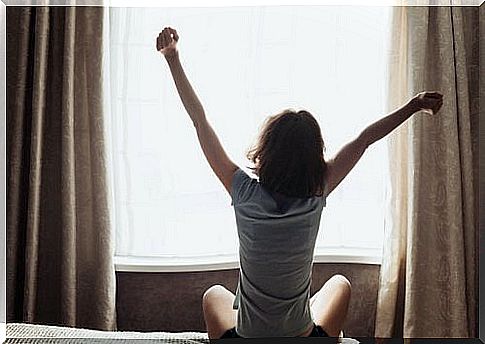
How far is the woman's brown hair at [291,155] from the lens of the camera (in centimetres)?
280

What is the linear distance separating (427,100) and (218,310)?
878 mm

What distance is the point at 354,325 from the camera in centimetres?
288

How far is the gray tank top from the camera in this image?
2820 mm

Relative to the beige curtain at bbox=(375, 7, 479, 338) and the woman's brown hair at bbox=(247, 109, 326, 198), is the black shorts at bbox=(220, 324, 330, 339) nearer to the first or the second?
the beige curtain at bbox=(375, 7, 479, 338)

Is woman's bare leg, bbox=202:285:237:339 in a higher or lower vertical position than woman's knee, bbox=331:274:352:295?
lower

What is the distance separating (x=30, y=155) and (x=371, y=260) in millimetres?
1053

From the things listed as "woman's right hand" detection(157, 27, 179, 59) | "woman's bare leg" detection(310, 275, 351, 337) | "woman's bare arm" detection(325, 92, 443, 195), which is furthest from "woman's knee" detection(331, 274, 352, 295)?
"woman's right hand" detection(157, 27, 179, 59)

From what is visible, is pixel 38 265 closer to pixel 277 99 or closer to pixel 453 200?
pixel 277 99

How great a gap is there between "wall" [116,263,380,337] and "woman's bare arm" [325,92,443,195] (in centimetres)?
27

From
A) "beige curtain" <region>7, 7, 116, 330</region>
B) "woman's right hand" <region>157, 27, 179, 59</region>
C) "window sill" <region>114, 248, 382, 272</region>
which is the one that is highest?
"woman's right hand" <region>157, 27, 179, 59</region>

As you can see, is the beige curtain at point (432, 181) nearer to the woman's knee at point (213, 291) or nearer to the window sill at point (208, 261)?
the window sill at point (208, 261)

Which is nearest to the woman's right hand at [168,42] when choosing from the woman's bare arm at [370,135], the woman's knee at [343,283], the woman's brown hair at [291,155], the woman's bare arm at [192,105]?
the woman's bare arm at [192,105]

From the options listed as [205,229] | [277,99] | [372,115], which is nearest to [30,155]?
[205,229]

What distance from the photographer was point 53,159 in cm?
284
